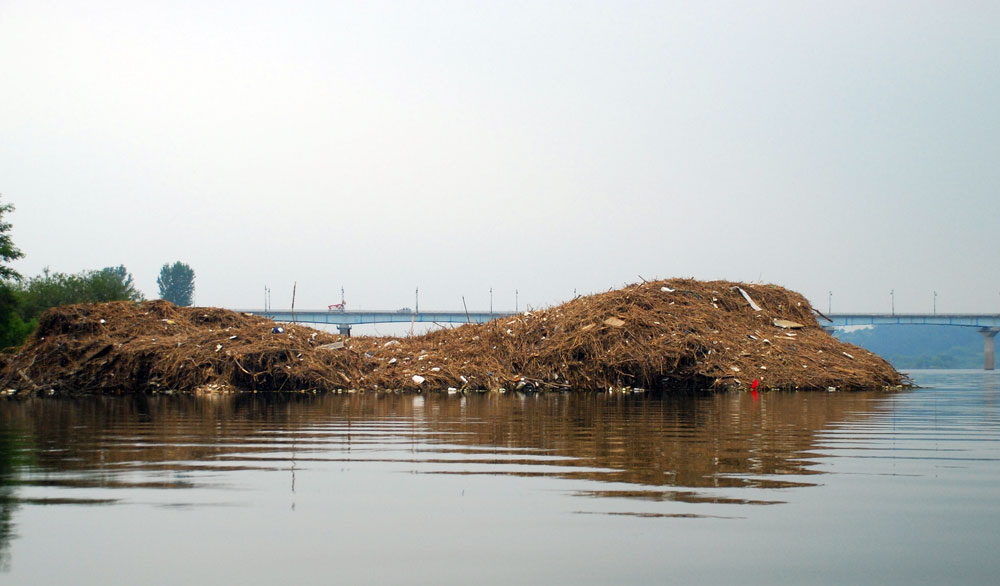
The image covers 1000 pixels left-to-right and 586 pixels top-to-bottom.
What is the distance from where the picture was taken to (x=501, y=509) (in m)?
3.23

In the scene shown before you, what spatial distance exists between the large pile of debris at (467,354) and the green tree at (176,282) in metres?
98.2

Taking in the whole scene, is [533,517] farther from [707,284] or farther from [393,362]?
[707,284]

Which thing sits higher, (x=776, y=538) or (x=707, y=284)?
(x=707, y=284)

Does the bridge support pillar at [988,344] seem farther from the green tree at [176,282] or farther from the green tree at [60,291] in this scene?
the green tree at [176,282]

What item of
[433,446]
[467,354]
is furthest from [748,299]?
[433,446]

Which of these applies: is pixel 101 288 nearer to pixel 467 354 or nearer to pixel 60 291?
pixel 60 291

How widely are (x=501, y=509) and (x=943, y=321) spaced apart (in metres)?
93.5

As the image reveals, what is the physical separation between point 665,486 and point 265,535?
170cm

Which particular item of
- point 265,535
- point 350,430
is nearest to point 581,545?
point 265,535

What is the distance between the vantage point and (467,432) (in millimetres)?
6836

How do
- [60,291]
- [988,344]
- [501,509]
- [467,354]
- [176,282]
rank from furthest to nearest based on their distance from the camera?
[176,282]
[988,344]
[60,291]
[467,354]
[501,509]

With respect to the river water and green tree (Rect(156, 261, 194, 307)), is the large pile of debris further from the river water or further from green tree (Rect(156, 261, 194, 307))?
green tree (Rect(156, 261, 194, 307))

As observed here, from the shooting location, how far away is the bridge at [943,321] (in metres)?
85.1

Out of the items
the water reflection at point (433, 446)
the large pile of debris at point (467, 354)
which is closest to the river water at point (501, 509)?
the water reflection at point (433, 446)
